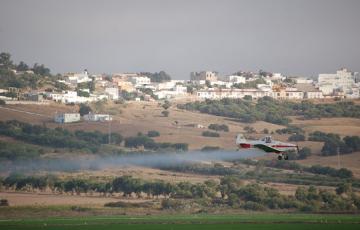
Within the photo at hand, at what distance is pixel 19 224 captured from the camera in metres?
102

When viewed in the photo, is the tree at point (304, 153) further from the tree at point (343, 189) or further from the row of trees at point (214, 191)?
the tree at point (343, 189)

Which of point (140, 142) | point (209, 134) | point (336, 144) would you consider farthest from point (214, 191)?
point (209, 134)

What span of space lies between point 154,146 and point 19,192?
50661 mm

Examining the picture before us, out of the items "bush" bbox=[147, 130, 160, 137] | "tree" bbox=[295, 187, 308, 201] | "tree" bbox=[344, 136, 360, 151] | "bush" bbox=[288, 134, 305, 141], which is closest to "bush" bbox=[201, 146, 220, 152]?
"bush" bbox=[288, 134, 305, 141]

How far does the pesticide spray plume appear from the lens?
14050cm

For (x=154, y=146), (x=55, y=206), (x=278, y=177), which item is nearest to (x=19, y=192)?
(x=55, y=206)

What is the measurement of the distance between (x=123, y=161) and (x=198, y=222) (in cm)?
4417

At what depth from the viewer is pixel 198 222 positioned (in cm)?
10425

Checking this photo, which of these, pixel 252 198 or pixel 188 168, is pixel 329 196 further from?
pixel 188 168

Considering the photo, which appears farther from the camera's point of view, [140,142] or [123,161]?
[140,142]

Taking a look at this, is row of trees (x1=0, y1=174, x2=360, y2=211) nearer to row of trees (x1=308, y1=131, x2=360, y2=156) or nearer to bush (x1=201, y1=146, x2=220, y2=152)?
bush (x1=201, y1=146, x2=220, y2=152)

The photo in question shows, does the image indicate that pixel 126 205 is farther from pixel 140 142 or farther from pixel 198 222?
pixel 140 142

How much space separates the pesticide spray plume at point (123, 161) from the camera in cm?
14050

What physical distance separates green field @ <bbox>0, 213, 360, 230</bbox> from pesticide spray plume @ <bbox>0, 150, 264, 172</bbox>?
89.1 feet
